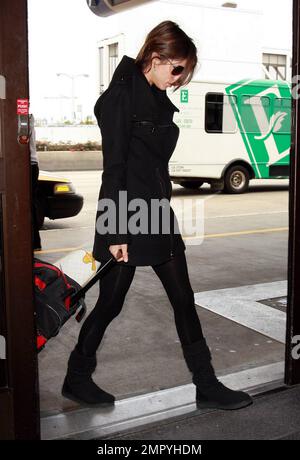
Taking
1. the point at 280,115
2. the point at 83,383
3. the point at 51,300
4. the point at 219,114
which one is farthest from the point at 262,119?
the point at 51,300

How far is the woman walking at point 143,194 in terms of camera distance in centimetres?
269

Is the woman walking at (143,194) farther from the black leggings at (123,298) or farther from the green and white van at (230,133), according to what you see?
the green and white van at (230,133)

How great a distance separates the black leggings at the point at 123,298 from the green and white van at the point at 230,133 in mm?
10870

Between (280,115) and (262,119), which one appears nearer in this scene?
(262,119)

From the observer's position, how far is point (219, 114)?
47.3 ft

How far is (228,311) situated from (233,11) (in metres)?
19.6

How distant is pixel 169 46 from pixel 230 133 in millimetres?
12094

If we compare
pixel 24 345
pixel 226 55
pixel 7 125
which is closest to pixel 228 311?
pixel 24 345

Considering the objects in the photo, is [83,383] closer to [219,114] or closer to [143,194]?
[143,194]

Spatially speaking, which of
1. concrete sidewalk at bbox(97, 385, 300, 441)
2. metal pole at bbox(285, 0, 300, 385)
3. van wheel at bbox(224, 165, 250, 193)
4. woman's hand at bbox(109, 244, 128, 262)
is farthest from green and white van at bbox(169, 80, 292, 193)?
woman's hand at bbox(109, 244, 128, 262)

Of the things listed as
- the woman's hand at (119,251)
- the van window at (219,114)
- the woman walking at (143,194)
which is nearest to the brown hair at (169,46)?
the woman walking at (143,194)

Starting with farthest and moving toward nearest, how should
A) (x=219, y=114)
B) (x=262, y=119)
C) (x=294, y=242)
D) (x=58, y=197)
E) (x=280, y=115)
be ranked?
(x=280, y=115) < (x=262, y=119) < (x=219, y=114) < (x=58, y=197) < (x=294, y=242)

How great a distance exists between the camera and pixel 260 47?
22.6 meters

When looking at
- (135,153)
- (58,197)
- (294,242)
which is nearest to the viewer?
(135,153)
